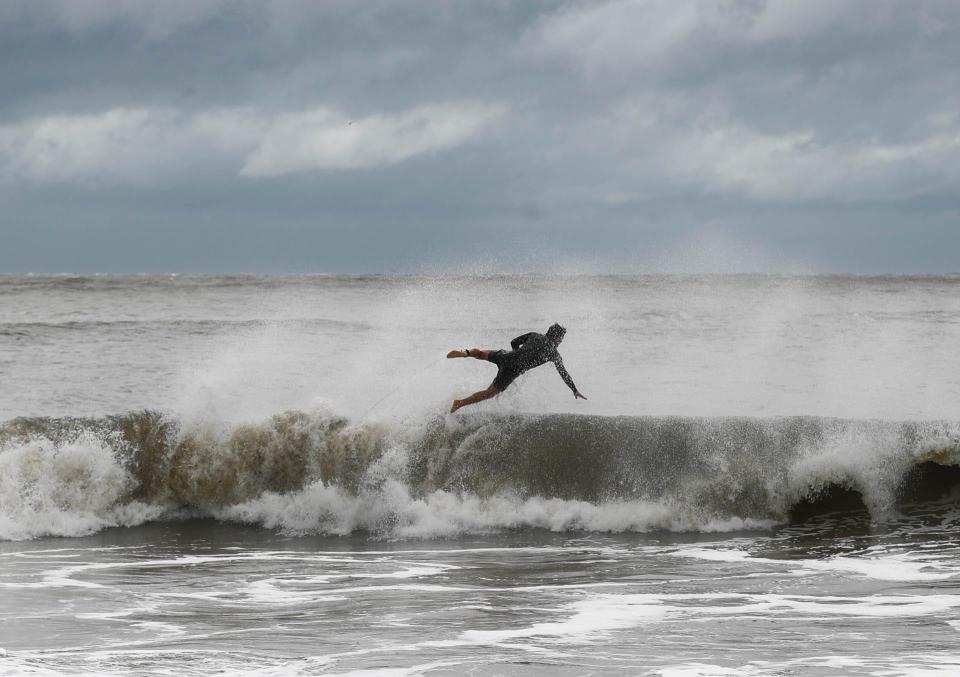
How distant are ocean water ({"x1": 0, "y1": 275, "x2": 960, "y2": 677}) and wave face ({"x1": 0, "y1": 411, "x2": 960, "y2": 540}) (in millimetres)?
32

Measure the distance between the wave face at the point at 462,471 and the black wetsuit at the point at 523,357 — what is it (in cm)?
59

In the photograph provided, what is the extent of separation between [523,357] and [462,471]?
156 centimetres

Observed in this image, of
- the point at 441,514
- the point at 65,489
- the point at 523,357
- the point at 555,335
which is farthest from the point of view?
the point at 523,357

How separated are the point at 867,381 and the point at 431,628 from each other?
13.4 metres

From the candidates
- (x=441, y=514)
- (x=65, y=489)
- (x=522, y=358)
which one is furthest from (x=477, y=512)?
(x=65, y=489)

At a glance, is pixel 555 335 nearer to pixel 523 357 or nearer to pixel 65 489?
pixel 523 357

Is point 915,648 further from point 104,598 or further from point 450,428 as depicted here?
point 450,428

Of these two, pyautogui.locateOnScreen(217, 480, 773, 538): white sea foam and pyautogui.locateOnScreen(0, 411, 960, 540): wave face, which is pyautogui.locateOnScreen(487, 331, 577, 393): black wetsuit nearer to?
pyautogui.locateOnScreen(0, 411, 960, 540): wave face

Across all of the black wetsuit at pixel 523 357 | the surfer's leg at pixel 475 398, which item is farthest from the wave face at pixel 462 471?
the black wetsuit at pixel 523 357

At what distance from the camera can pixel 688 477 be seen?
12.2 metres

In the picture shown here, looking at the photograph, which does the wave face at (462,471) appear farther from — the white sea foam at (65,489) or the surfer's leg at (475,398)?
the surfer's leg at (475,398)

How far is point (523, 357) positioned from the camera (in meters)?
12.9

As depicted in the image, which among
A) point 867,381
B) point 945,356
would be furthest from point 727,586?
point 945,356

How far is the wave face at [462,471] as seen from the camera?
39.4 feet
